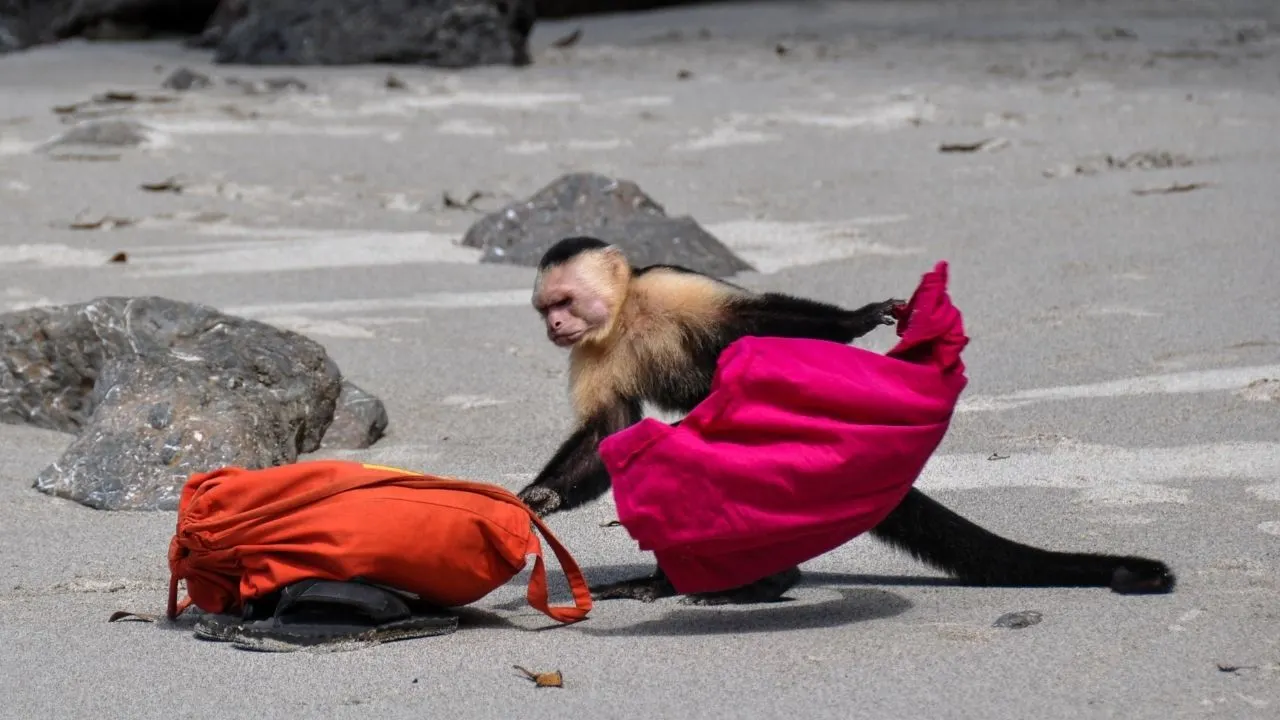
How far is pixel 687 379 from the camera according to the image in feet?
12.4

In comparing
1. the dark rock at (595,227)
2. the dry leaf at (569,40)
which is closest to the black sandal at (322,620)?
the dark rock at (595,227)

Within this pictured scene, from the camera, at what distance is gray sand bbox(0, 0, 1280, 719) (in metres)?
3.06

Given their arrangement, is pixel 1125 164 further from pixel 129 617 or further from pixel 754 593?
pixel 129 617

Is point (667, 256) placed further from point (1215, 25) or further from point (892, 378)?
point (1215, 25)

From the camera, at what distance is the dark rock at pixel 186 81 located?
1061cm

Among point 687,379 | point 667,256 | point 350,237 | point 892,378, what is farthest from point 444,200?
point 892,378

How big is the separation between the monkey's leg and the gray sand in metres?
0.09

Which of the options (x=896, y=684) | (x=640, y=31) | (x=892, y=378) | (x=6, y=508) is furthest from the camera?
(x=640, y=31)

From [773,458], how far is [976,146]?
5715mm

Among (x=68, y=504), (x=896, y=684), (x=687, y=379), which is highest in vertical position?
(x=687, y=379)

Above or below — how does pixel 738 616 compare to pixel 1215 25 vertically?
below

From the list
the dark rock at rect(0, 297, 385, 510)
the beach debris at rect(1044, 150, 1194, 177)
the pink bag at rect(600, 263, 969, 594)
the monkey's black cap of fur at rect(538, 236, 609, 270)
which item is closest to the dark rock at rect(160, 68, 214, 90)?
the beach debris at rect(1044, 150, 1194, 177)

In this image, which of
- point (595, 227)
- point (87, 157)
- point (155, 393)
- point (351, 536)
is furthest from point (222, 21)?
point (351, 536)

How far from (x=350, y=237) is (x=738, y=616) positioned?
14.1 feet
